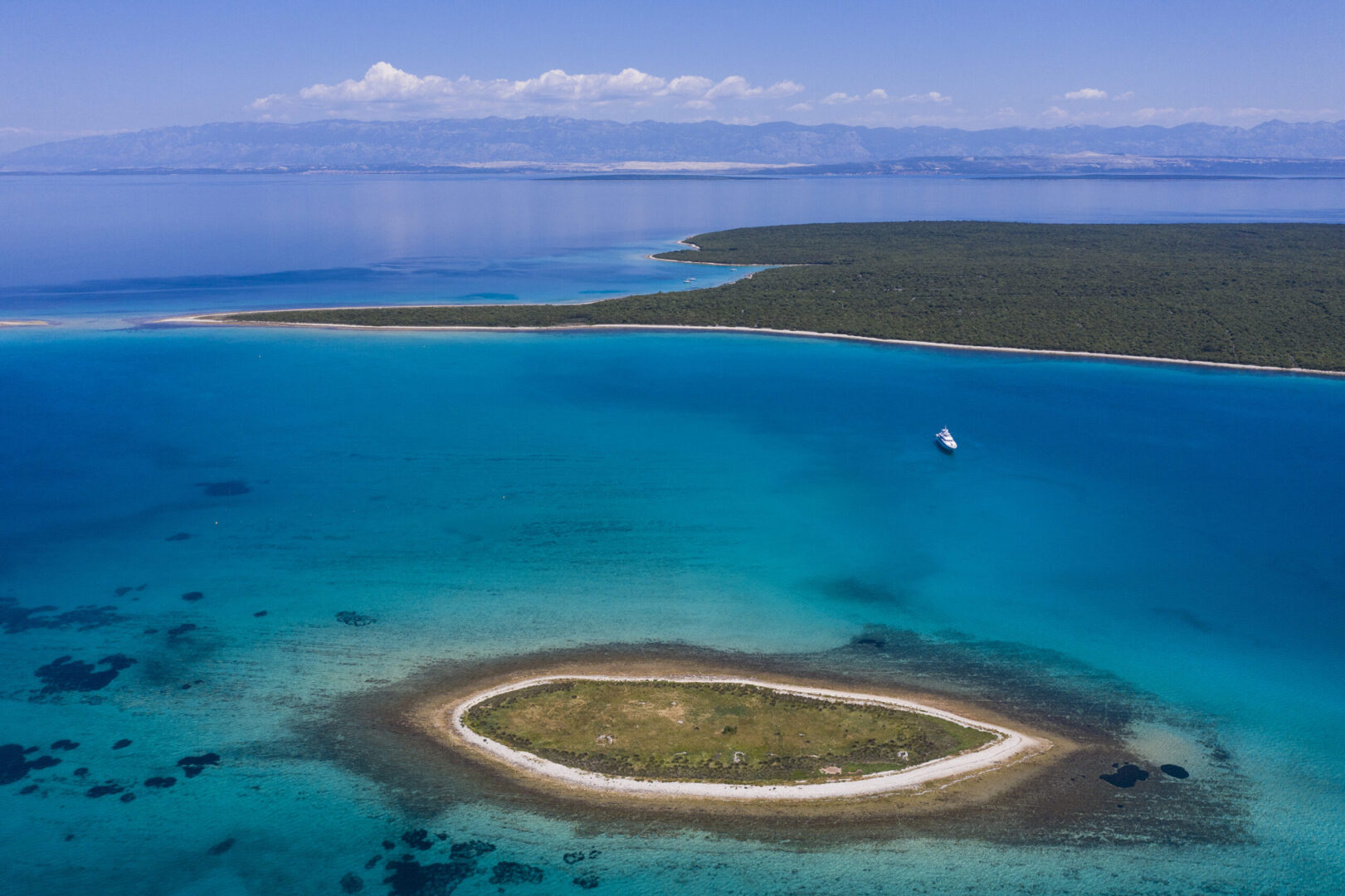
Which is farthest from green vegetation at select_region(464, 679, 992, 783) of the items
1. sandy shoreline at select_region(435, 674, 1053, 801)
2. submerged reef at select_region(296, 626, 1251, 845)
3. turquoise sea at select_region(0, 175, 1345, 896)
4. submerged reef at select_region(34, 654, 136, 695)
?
submerged reef at select_region(34, 654, 136, 695)

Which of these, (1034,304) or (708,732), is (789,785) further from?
(1034,304)

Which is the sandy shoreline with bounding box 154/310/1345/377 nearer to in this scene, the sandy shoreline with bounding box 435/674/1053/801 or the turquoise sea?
the turquoise sea

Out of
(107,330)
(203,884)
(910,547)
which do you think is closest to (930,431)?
(910,547)

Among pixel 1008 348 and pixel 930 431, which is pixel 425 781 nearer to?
pixel 930 431

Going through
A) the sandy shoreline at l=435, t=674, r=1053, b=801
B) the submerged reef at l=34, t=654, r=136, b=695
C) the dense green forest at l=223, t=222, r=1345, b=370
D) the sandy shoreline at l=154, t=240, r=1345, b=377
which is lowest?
the sandy shoreline at l=435, t=674, r=1053, b=801

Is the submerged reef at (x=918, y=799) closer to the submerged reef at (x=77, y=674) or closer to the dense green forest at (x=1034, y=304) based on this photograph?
the submerged reef at (x=77, y=674)

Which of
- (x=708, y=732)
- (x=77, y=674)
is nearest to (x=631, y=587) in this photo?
(x=708, y=732)
